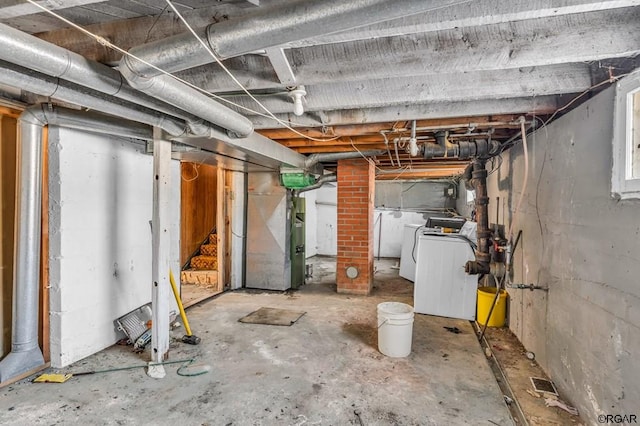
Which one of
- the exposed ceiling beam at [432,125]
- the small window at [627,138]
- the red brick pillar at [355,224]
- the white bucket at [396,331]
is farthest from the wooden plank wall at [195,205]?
the small window at [627,138]

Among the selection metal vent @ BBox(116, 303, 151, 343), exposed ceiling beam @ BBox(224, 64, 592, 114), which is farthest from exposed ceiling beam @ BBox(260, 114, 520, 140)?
metal vent @ BBox(116, 303, 151, 343)

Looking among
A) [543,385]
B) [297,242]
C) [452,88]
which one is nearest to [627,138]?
[452,88]

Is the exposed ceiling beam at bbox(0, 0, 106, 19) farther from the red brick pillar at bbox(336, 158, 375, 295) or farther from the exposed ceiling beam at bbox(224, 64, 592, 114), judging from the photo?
the red brick pillar at bbox(336, 158, 375, 295)

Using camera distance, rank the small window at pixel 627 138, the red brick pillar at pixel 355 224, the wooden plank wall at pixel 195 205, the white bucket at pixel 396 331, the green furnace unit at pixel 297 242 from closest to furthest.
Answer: the small window at pixel 627 138 < the white bucket at pixel 396 331 < the red brick pillar at pixel 355 224 < the green furnace unit at pixel 297 242 < the wooden plank wall at pixel 195 205

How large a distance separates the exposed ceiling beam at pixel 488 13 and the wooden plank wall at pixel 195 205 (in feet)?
15.8

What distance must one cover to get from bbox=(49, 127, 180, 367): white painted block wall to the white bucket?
2.36 metres

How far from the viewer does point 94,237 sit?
2.72m

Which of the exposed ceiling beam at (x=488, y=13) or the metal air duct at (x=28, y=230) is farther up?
the exposed ceiling beam at (x=488, y=13)

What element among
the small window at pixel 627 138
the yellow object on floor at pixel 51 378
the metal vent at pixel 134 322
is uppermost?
the small window at pixel 627 138

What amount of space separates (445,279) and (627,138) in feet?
8.20

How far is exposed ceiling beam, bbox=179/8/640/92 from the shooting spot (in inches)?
58.6

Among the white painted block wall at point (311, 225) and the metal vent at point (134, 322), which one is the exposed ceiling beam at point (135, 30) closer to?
the metal vent at point (134, 322)

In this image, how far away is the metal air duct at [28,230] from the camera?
229 cm

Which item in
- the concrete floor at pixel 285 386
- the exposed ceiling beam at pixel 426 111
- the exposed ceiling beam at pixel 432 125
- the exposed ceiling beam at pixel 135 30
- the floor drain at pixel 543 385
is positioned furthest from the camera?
the exposed ceiling beam at pixel 432 125
